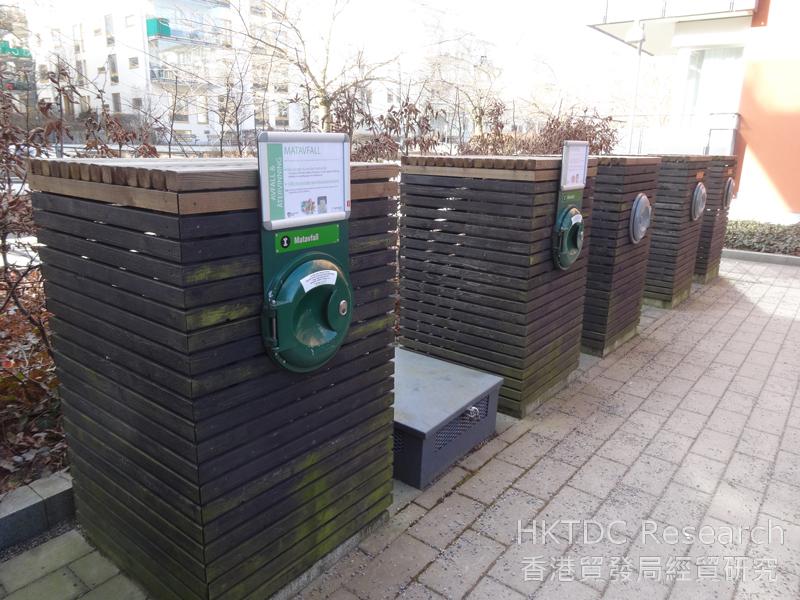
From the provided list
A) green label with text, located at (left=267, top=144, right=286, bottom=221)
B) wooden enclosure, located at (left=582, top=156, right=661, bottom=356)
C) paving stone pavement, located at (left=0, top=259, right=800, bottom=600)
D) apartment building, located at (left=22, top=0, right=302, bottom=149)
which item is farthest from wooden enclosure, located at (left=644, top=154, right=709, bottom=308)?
green label with text, located at (left=267, top=144, right=286, bottom=221)

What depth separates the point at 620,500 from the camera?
134 inches

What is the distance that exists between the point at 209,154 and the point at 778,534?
5819 mm

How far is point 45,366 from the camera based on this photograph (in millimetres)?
3752

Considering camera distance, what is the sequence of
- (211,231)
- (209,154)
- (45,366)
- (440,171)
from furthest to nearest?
(209,154) < (440,171) < (45,366) < (211,231)

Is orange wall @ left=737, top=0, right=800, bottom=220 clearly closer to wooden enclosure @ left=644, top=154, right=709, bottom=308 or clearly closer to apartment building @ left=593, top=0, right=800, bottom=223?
apartment building @ left=593, top=0, right=800, bottom=223

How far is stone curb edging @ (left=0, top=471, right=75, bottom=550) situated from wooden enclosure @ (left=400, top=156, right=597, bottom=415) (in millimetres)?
2597

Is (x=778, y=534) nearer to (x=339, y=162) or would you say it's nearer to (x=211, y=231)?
(x=339, y=162)

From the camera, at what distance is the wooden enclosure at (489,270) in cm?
401

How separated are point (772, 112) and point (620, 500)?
1387 cm

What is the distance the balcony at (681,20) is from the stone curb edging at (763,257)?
6.59m


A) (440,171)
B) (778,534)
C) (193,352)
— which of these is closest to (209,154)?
(440,171)

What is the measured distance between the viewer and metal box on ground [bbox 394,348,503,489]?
11.1 ft

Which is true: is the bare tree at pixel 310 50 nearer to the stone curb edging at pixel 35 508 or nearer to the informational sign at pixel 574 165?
the informational sign at pixel 574 165

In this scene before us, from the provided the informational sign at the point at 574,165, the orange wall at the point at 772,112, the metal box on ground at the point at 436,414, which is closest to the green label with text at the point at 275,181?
the metal box on ground at the point at 436,414
